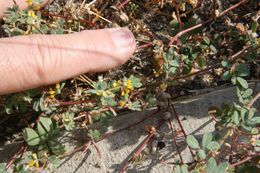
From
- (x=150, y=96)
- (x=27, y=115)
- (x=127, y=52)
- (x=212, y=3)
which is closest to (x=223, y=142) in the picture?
(x=150, y=96)

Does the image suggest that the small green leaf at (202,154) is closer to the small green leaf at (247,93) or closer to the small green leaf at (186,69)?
the small green leaf at (247,93)

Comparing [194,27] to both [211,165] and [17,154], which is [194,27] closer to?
[211,165]

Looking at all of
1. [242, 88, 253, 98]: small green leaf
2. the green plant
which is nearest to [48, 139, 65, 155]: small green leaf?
the green plant

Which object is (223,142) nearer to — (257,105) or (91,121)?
(257,105)

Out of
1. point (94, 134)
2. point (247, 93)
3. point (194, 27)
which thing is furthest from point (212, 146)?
point (194, 27)

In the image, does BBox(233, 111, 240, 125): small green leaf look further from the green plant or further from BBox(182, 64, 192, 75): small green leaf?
the green plant

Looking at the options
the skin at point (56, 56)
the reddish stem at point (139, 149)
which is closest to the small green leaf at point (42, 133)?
the skin at point (56, 56)

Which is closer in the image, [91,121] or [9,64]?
[9,64]
